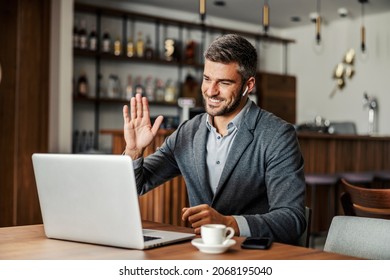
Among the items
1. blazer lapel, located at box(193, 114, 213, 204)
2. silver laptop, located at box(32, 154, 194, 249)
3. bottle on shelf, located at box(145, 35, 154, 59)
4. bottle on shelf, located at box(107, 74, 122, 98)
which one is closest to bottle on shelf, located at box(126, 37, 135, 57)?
bottle on shelf, located at box(145, 35, 154, 59)

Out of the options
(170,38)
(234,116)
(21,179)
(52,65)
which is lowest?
(21,179)

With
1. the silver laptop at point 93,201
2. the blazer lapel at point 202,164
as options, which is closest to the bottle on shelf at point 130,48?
the blazer lapel at point 202,164

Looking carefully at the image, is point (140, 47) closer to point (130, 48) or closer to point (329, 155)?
point (130, 48)

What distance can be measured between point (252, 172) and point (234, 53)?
0.40 m

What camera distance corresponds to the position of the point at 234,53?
1884mm

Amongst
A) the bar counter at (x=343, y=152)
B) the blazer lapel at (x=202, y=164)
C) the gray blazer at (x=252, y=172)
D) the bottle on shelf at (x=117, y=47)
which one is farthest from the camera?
the bottle on shelf at (x=117, y=47)

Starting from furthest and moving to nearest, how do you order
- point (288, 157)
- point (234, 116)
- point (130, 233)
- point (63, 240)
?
point (234, 116), point (288, 157), point (63, 240), point (130, 233)

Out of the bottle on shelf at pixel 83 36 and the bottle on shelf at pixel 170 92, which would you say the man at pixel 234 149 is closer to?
the bottle on shelf at pixel 83 36

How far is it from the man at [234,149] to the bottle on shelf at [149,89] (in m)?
4.93

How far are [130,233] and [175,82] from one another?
613 cm

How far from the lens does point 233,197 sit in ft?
6.19

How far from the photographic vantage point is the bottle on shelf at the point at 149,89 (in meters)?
6.93
